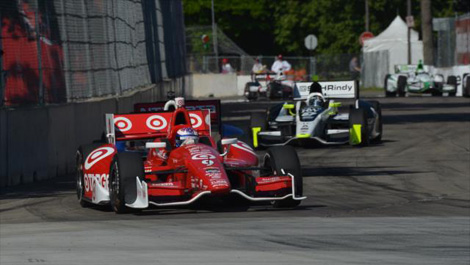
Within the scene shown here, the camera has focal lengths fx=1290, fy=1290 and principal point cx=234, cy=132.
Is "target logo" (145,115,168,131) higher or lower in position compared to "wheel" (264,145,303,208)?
higher

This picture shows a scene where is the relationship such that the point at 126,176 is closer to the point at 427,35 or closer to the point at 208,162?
the point at 208,162

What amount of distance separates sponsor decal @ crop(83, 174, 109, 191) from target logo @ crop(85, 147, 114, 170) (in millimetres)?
136

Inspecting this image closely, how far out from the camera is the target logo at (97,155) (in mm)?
14281

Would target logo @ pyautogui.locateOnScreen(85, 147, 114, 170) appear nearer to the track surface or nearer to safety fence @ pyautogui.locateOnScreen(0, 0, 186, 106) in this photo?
the track surface

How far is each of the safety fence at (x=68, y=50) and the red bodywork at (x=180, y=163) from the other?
244 centimetres

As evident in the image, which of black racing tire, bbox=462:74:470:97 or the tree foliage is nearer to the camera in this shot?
black racing tire, bbox=462:74:470:97

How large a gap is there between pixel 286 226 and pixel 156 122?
12.0 ft

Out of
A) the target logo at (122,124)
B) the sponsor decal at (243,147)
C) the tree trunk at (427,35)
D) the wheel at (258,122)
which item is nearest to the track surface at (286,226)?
the sponsor decal at (243,147)

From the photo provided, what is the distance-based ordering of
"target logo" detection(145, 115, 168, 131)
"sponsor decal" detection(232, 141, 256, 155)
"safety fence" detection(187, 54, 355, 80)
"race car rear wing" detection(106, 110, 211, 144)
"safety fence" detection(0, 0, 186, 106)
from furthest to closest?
1. "safety fence" detection(187, 54, 355, 80)
2. "safety fence" detection(0, 0, 186, 106)
3. "target logo" detection(145, 115, 168, 131)
4. "race car rear wing" detection(106, 110, 211, 144)
5. "sponsor decal" detection(232, 141, 256, 155)

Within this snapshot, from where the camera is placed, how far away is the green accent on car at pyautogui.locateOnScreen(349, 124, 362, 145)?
2269 cm

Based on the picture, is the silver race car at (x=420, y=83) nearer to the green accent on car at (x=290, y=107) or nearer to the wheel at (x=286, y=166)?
the green accent on car at (x=290, y=107)

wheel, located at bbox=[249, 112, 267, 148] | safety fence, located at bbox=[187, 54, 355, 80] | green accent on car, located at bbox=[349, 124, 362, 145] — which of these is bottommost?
safety fence, located at bbox=[187, 54, 355, 80]

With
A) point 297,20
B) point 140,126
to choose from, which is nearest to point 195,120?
point 140,126

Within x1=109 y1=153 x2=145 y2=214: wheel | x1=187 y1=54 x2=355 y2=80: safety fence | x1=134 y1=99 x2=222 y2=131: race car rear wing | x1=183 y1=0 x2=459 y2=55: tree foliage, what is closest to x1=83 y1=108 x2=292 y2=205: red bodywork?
x1=109 y1=153 x2=145 y2=214: wheel
